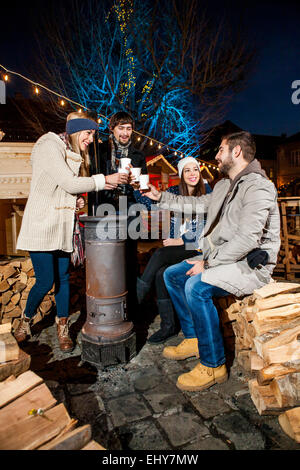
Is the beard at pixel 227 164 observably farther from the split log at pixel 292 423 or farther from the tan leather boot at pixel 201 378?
the split log at pixel 292 423

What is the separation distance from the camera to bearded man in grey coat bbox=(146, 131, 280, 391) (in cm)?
258

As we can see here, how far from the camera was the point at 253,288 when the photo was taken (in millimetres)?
2754

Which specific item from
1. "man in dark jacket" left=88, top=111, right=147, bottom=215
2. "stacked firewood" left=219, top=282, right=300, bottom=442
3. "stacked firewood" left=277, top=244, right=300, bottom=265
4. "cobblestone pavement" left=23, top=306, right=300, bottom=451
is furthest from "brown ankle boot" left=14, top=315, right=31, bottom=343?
"stacked firewood" left=277, top=244, right=300, bottom=265

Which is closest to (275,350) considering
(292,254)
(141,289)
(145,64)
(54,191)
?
(141,289)

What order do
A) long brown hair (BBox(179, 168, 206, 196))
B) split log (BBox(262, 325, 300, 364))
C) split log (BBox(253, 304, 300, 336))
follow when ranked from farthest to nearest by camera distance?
long brown hair (BBox(179, 168, 206, 196)) < split log (BBox(253, 304, 300, 336)) < split log (BBox(262, 325, 300, 364))

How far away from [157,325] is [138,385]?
4.65 feet

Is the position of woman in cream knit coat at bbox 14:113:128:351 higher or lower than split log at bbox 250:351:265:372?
higher

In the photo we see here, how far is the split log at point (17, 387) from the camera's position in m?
1.72

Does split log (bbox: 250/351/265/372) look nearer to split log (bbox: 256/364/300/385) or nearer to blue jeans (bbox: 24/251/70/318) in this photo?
split log (bbox: 256/364/300/385)

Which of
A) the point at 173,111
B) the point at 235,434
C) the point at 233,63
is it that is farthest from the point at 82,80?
the point at 235,434

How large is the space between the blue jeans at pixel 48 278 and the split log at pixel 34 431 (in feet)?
5.75

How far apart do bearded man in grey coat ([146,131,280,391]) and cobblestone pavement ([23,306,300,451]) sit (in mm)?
201

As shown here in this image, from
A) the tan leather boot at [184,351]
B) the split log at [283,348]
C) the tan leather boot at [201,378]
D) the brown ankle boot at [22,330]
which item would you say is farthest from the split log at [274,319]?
the brown ankle boot at [22,330]

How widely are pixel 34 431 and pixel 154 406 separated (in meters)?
1.17
